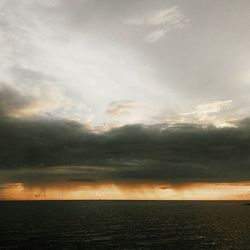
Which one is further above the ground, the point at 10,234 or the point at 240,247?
the point at 10,234

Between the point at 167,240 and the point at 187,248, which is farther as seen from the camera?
the point at 167,240

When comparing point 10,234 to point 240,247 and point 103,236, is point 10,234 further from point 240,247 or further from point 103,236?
point 240,247

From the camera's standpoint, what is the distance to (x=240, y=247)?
279 feet

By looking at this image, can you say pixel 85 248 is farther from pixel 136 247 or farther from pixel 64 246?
pixel 136 247

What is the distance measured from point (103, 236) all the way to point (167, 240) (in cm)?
2202

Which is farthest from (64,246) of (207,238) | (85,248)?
(207,238)

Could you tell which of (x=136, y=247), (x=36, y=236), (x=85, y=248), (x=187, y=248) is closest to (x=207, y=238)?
Result: (x=187, y=248)

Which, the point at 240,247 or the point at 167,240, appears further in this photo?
the point at 167,240

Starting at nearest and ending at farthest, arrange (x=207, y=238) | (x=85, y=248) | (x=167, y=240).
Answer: (x=85, y=248)
(x=167, y=240)
(x=207, y=238)

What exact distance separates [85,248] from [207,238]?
42971 millimetres

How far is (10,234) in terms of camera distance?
105m

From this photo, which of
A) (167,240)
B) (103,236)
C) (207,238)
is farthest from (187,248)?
(103,236)

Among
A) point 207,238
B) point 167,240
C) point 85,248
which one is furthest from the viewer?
point 207,238

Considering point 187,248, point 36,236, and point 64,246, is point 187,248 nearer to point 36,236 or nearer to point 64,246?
point 64,246
